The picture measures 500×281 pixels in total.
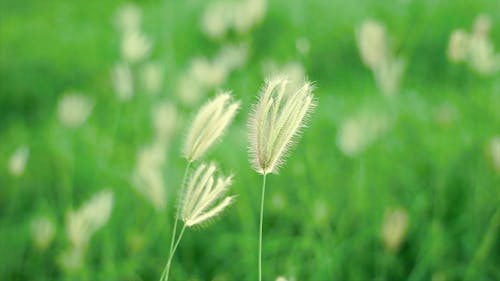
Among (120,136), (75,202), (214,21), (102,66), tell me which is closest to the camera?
(214,21)

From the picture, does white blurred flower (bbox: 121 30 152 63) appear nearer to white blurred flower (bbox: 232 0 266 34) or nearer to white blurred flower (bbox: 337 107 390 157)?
white blurred flower (bbox: 232 0 266 34)

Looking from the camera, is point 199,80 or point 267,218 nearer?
point 199,80

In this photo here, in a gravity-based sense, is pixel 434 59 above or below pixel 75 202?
above

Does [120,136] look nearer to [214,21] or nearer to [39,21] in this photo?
[214,21]

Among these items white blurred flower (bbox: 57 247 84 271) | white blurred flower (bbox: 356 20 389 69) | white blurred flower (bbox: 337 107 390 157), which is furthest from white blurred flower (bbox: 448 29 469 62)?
white blurred flower (bbox: 57 247 84 271)

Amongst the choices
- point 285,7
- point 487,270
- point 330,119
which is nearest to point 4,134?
point 330,119

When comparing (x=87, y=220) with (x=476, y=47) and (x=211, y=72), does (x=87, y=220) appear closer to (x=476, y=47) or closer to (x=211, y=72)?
(x=211, y=72)

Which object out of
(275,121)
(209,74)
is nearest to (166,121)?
(209,74)
